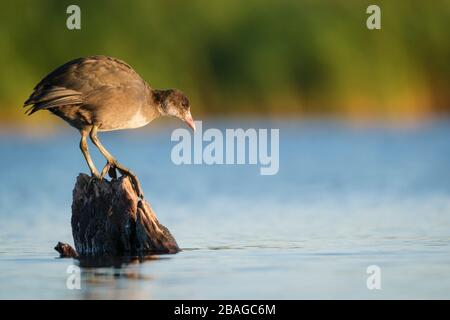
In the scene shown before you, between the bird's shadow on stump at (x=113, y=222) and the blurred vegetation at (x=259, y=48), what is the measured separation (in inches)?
570

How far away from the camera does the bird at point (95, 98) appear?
12078mm

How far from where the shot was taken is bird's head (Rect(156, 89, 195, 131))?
13484mm

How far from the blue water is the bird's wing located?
1.62m

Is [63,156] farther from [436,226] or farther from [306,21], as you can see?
[436,226]

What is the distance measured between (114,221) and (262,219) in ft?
12.5

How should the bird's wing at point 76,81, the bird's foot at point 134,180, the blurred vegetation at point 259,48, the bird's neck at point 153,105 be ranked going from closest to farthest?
the bird's wing at point 76,81 < the bird's foot at point 134,180 < the bird's neck at point 153,105 < the blurred vegetation at point 259,48

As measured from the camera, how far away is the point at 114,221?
12055 millimetres

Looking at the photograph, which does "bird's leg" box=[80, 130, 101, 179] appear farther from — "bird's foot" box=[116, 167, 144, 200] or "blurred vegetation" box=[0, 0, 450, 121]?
"blurred vegetation" box=[0, 0, 450, 121]

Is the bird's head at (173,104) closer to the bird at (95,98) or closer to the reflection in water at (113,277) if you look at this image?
the bird at (95,98)

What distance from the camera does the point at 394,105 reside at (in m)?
29.6

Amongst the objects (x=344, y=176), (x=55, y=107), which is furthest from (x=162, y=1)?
(x=55, y=107)

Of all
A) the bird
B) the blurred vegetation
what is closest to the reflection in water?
the bird

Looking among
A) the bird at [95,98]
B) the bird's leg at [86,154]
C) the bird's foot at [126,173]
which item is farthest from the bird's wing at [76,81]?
the bird's foot at [126,173]

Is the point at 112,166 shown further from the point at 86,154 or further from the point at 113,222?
the point at 113,222
